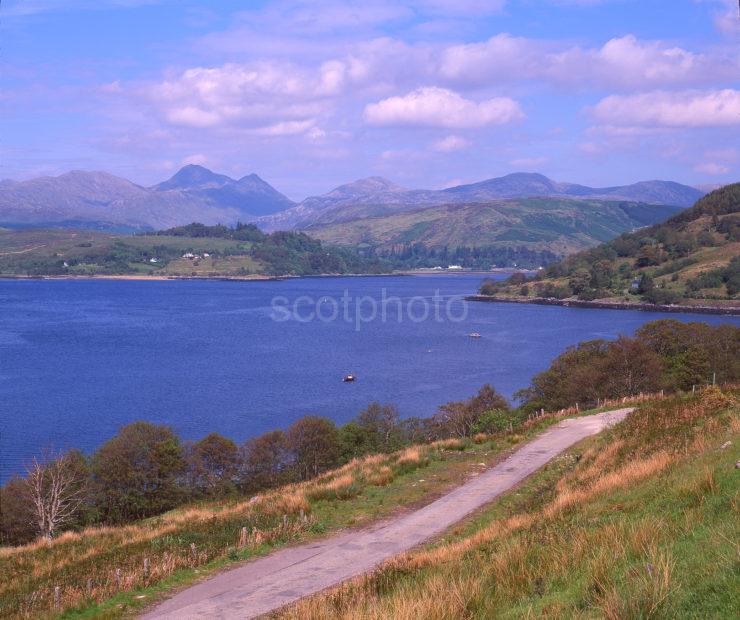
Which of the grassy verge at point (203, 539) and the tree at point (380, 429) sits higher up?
the grassy verge at point (203, 539)

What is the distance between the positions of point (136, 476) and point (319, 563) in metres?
32.1

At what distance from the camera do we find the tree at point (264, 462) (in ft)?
159

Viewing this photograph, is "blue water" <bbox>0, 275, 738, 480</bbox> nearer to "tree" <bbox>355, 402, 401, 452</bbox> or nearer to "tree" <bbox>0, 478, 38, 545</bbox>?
"tree" <bbox>355, 402, 401, 452</bbox>

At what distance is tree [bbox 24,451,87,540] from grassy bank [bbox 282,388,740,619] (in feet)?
89.5

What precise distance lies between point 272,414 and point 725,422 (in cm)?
5909

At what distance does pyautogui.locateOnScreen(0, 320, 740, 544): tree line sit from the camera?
40344 mm

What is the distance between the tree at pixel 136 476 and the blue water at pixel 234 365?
1672cm

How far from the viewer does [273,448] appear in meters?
49.4

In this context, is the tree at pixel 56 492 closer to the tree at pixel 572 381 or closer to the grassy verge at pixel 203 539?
the grassy verge at pixel 203 539

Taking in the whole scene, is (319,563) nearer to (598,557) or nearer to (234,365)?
(598,557)

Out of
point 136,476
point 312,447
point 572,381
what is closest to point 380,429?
point 312,447

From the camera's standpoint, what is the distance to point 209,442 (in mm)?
48750

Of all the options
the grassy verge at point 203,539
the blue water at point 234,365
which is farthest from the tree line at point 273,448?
the blue water at point 234,365

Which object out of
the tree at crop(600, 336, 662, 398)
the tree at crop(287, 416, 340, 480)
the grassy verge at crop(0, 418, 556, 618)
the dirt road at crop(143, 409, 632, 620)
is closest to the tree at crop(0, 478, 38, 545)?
the tree at crop(287, 416, 340, 480)
